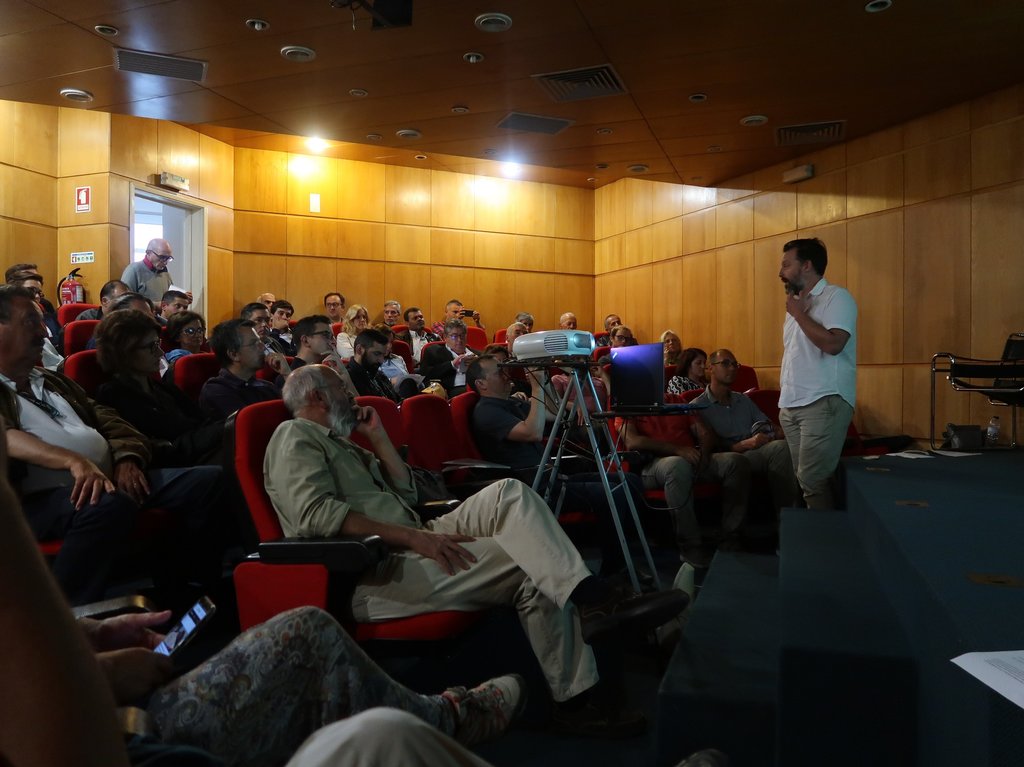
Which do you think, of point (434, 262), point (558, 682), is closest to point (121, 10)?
point (558, 682)

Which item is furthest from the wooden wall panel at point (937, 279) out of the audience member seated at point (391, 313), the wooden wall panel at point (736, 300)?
the audience member seated at point (391, 313)

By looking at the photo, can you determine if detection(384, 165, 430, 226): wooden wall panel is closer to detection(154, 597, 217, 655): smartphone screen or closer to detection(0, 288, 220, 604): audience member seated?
detection(0, 288, 220, 604): audience member seated

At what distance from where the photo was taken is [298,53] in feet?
15.5

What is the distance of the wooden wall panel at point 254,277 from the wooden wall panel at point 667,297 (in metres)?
4.24

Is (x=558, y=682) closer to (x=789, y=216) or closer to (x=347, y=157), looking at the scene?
(x=789, y=216)

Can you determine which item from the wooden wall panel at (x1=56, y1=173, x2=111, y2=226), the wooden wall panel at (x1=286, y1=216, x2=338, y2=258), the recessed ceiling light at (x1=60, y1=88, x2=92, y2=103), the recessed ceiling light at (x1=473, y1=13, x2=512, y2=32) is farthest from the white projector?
the wooden wall panel at (x1=286, y1=216, x2=338, y2=258)

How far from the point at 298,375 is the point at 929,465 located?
8.99 feet

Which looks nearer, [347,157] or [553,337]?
[553,337]

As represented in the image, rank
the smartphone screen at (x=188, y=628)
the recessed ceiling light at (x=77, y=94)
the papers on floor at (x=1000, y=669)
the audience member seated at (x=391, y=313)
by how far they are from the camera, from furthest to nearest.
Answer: the audience member seated at (x=391, y=313)
the recessed ceiling light at (x=77, y=94)
the smartphone screen at (x=188, y=628)
the papers on floor at (x=1000, y=669)

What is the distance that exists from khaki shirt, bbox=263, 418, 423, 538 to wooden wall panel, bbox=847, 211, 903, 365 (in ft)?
16.9

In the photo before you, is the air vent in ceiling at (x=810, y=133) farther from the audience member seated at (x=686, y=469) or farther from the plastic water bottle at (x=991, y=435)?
the audience member seated at (x=686, y=469)

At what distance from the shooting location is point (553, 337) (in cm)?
267

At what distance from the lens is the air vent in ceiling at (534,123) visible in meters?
5.91

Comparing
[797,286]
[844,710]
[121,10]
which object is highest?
[121,10]
